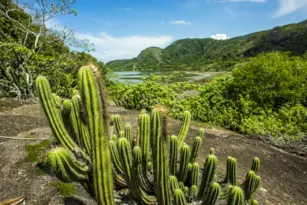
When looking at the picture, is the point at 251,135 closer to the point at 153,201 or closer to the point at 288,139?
the point at 288,139

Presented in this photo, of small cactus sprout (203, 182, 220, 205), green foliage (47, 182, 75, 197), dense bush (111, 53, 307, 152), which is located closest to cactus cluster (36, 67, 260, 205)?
small cactus sprout (203, 182, 220, 205)

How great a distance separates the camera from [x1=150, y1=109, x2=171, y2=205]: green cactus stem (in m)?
2.18

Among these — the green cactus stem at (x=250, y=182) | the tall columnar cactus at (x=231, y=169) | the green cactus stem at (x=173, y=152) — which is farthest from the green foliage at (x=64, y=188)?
the green cactus stem at (x=250, y=182)

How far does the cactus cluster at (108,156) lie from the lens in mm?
1786

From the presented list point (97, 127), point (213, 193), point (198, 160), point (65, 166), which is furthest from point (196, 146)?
point (65, 166)

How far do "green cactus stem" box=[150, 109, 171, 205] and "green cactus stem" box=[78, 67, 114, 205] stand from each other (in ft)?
1.82

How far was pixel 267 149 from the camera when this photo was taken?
252 inches

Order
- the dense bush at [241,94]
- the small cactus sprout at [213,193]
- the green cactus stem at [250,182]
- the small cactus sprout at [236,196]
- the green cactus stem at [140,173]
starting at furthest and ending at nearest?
the dense bush at [241,94] → the green cactus stem at [250,182] → the green cactus stem at [140,173] → the small cactus sprout at [213,193] → the small cactus sprout at [236,196]

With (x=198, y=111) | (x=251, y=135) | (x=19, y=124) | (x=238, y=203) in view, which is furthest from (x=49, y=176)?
(x=198, y=111)

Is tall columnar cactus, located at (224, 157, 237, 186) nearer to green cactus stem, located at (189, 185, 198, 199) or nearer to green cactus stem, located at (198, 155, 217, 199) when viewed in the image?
green cactus stem, located at (198, 155, 217, 199)

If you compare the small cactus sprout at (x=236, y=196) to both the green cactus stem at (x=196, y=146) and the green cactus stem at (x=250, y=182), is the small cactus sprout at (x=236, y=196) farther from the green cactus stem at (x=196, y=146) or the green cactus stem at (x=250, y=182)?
the green cactus stem at (x=196, y=146)

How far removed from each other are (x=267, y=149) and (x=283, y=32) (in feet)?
434

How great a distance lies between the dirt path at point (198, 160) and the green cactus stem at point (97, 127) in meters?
1.02

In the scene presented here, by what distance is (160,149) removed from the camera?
87.7 inches
